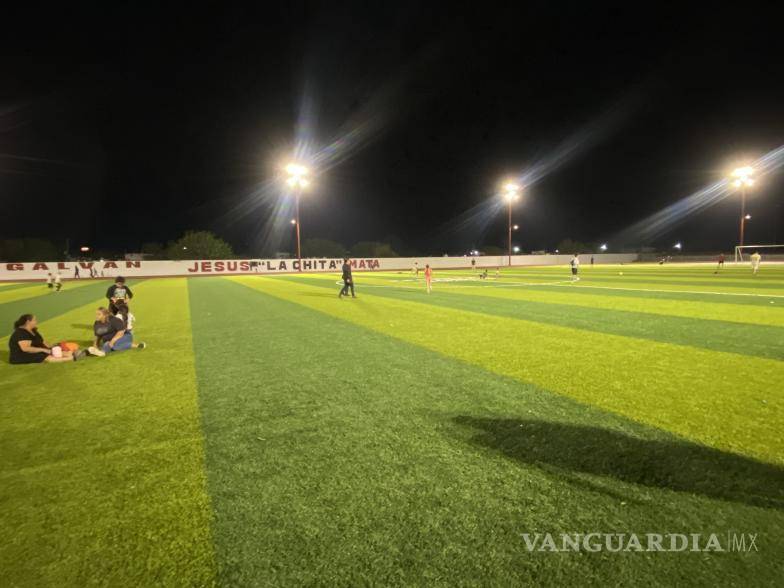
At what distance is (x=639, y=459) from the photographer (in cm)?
385

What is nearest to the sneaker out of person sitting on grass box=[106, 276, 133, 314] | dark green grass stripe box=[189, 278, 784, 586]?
person sitting on grass box=[106, 276, 133, 314]

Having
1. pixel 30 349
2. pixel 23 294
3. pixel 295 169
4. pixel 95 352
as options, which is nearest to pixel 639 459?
pixel 95 352

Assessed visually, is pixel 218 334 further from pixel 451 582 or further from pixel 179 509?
pixel 451 582

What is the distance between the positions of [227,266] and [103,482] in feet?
188

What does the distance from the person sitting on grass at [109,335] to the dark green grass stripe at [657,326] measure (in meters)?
8.68

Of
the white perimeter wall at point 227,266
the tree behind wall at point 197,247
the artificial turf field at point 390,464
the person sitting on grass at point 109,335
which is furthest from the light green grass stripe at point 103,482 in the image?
the tree behind wall at point 197,247

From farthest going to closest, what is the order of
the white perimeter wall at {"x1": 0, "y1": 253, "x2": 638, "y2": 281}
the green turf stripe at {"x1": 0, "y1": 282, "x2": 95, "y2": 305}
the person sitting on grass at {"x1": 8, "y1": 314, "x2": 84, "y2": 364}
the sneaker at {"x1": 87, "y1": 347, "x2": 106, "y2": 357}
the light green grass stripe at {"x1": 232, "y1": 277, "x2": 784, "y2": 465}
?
1. the white perimeter wall at {"x1": 0, "y1": 253, "x2": 638, "y2": 281}
2. the green turf stripe at {"x1": 0, "y1": 282, "x2": 95, "y2": 305}
3. the sneaker at {"x1": 87, "y1": 347, "x2": 106, "y2": 357}
4. the person sitting on grass at {"x1": 8, "y1": 314, "x2": 84, "y2": 364}
5. the light green grass stripe at {"x1": 232, "y1": 277, "x2": 784, "y2": 465}

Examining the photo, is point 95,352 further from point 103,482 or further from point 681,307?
point 681,307

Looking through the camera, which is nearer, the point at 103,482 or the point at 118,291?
the point at 103,482

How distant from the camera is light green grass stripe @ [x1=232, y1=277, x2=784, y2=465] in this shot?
14.9ft

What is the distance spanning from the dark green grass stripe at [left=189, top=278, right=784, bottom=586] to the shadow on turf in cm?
2

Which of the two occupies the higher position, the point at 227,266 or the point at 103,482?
the point at 227,266

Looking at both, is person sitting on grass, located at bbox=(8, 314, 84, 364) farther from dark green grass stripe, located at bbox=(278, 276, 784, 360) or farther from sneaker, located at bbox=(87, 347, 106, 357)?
dark green grass stripe, located at bbox=(278, 276, 784, 360)

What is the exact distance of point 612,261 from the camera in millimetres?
75188
